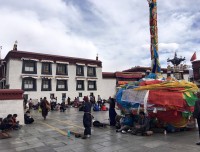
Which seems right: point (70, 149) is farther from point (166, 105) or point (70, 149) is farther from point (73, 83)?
point (73, 83)

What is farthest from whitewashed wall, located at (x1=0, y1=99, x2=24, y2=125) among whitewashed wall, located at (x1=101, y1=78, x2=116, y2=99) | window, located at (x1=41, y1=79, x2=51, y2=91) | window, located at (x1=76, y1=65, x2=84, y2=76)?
whitewashed wall, located at (x1=101, y1=78, x2=116, y2=99)

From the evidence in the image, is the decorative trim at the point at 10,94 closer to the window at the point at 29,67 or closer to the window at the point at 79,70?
the window at the point at 29,67

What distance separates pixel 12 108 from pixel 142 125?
8.23 m

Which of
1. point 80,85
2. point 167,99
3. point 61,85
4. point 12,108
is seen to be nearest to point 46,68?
point 61,85

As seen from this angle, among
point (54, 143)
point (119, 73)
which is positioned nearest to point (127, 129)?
point (54, 143)

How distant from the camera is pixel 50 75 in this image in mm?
31109

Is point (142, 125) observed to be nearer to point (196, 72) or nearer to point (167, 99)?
point (167, 99)

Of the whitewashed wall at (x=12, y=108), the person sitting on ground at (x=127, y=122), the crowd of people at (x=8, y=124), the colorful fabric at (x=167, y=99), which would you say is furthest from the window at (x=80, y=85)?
the colorful fabric at (x=167, y=99)

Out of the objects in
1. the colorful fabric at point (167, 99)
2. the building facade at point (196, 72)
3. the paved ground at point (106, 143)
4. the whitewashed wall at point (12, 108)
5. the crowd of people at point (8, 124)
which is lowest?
the paved ground at point (106, 143)

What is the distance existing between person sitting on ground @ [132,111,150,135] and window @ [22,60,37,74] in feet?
74.3

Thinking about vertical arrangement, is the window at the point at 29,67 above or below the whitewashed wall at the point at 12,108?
above

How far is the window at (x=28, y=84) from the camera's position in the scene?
28577 millimetres

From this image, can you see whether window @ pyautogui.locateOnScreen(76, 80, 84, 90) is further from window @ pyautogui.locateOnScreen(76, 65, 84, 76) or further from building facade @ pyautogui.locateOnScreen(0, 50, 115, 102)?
window @ pyautogui.locateOnScreen(76, 65, 84, 76)

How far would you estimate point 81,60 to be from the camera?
3469cm
